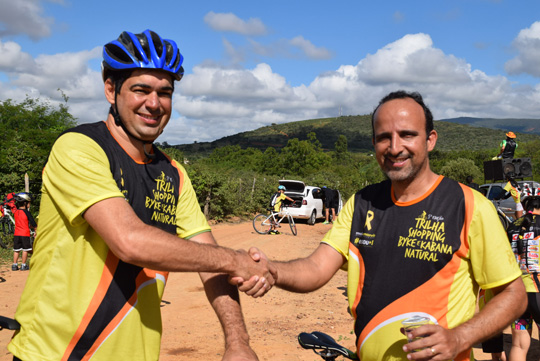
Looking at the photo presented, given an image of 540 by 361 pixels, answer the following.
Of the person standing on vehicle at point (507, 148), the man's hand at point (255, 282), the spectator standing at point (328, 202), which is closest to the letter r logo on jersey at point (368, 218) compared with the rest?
the man's hand at point (255, 282)

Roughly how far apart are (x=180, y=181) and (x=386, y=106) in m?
1.17

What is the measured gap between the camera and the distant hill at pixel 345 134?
92875 millimetres

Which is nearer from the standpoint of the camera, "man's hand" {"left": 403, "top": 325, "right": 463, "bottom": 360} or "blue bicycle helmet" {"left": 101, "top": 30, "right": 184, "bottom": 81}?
"man's hand" {"left": 403, "top": 325, "right": 463, "bottom": 360}

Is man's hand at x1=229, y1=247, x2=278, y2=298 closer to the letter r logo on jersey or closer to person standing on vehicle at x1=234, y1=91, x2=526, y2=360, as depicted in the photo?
person standing on vehicle at x1=234, y1=91, x2=526, y2=360

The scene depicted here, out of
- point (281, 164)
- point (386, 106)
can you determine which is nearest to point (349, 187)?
point (281, 164)

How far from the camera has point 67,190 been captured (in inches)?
78.2

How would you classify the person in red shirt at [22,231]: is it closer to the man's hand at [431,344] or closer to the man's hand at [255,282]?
the man's hand at [255,282]

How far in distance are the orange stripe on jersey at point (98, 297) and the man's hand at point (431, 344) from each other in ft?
4.17

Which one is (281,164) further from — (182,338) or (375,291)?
(375,291)

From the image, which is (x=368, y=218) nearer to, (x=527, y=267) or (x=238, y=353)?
(x=238, y=353)

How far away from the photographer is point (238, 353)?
2.10 metres

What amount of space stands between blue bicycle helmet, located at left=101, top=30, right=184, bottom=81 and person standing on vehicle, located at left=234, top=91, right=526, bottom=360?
1138 millimetres

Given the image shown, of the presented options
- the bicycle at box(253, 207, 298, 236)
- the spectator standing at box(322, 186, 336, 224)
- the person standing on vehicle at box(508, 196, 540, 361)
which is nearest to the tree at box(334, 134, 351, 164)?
the spectator standing at box(322, 186, 336, 224)

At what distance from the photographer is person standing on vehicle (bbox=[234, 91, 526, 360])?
2.17 metres
